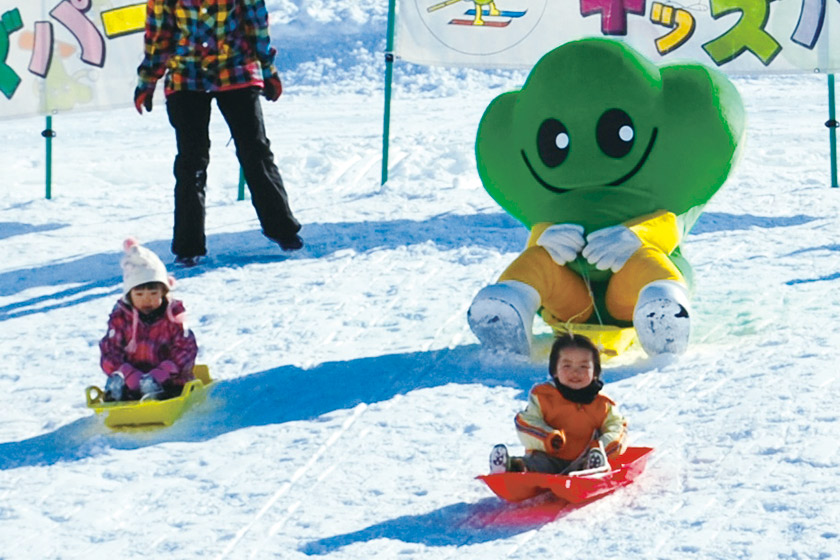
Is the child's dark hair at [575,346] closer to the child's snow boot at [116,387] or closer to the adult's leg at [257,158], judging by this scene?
the child's snow boot at [116,387]

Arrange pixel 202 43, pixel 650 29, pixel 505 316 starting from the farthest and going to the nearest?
pixel 650 29 → pixel 202 43 → pixel 505 316

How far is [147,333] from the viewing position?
4.88 meters

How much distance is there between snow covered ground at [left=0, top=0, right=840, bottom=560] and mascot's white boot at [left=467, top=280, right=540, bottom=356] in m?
0.10

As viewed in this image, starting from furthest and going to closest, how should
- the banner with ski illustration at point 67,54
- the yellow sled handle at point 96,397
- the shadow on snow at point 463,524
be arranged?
the banner with ski illustration at point 67,54
the yellow sled handle at point 96,397
the shadow on snow at point 463,524

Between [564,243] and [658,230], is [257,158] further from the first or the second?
[658,230]

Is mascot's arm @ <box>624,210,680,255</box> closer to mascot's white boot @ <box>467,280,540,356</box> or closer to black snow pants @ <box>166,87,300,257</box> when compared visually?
mascot's white boot @ <box>467,280,540,356</box>

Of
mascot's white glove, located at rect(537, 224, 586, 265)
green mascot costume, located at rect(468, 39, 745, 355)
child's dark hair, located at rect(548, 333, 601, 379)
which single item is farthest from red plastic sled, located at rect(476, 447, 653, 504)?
mascot's white glove, located at rect(537, 224, 586, 265)

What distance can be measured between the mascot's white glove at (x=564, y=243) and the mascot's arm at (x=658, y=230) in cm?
22

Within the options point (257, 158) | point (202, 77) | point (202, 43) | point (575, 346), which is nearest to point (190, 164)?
point (257, 158)

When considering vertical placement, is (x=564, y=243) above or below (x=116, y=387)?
above

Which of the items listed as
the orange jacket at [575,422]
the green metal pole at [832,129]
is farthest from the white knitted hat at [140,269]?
the green metal pole at [832,129]

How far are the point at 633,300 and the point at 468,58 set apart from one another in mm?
3449

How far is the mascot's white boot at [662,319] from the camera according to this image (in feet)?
16.8

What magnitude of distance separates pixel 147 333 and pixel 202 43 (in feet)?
7.91
